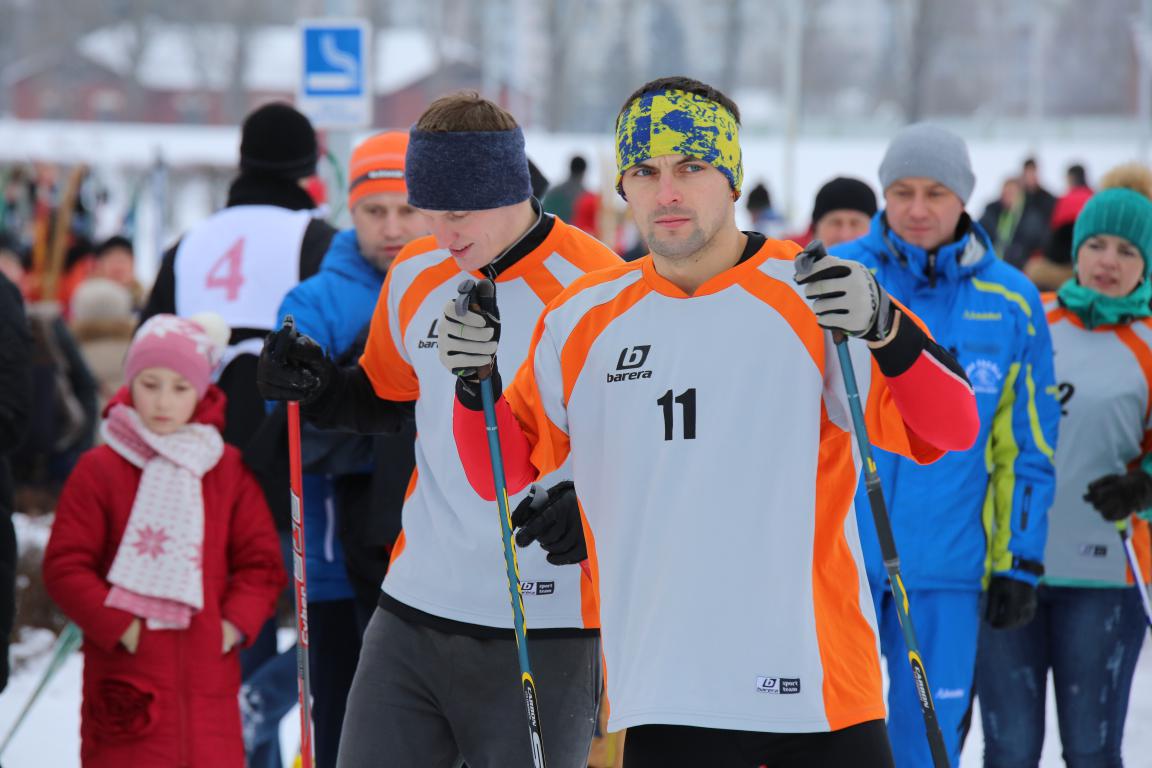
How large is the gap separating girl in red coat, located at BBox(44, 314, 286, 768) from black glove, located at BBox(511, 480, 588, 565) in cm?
171

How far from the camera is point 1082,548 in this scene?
5145 mm

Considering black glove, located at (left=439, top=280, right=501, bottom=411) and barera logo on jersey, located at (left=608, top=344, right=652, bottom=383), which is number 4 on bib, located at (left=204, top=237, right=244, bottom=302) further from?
barera logo on jersey, located at (left=608, top=344, right=652, bottom=383)

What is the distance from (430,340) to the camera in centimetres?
386

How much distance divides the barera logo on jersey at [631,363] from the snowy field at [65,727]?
382cm

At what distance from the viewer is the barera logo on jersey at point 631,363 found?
10.3 ft

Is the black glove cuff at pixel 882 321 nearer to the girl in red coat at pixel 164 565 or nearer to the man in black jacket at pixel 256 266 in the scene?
the girl in red coat at pixel 164 565

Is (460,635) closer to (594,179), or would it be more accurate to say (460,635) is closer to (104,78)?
(594,179)

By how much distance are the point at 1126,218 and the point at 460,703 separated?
2869 millimetres

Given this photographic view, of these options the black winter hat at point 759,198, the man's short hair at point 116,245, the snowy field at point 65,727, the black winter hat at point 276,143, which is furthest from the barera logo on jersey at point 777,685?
the black winter hat at point 759,198

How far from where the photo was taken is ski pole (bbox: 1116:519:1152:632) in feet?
16.9

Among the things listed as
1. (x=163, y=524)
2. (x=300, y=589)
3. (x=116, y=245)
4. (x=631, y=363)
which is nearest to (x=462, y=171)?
(x=631, y=363)

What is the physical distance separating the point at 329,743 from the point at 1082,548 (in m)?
2.45

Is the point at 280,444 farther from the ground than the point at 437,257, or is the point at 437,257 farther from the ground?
the point at 437,257

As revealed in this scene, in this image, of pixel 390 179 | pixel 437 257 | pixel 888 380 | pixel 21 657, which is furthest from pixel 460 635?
pixel 21 657
